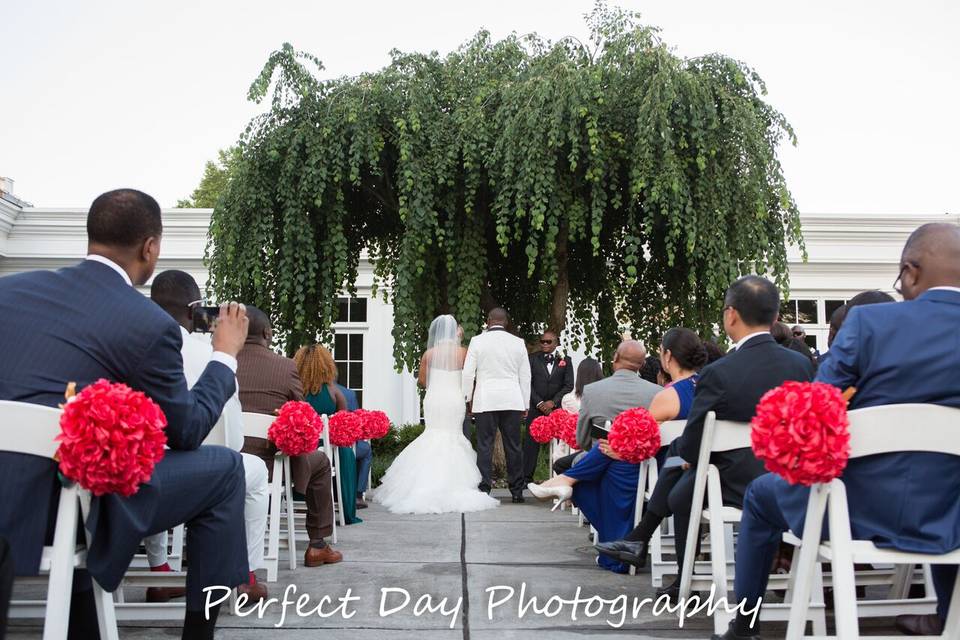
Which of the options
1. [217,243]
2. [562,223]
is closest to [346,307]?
[217,243]

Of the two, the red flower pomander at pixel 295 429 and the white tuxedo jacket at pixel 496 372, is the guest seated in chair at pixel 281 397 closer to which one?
the red flower pomander at pixel 295 429

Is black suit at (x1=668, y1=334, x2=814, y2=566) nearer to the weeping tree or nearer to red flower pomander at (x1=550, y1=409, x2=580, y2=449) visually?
red flower pomander at (x1=550, y1=409, x2=580, y2=449)

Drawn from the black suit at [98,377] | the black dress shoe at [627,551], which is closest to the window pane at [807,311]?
the black dress shoe at [627,551]

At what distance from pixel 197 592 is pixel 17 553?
0.59 m

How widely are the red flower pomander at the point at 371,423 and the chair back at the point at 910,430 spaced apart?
469cm

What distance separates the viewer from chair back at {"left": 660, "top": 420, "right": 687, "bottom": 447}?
4578mm

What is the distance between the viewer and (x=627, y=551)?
4434 millimetres

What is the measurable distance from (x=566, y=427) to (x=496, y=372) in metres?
2.13

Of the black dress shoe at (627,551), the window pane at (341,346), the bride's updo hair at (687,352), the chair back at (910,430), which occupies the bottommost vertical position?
the black dress shoe at (627,551)

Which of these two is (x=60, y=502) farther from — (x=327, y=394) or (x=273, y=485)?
(x=327, y=394)

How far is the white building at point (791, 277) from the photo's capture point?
16812mm

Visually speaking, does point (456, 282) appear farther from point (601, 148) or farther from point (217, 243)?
point (217, 243)

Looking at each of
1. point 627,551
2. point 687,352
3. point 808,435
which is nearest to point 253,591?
point 627,551

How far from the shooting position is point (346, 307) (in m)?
17.2
